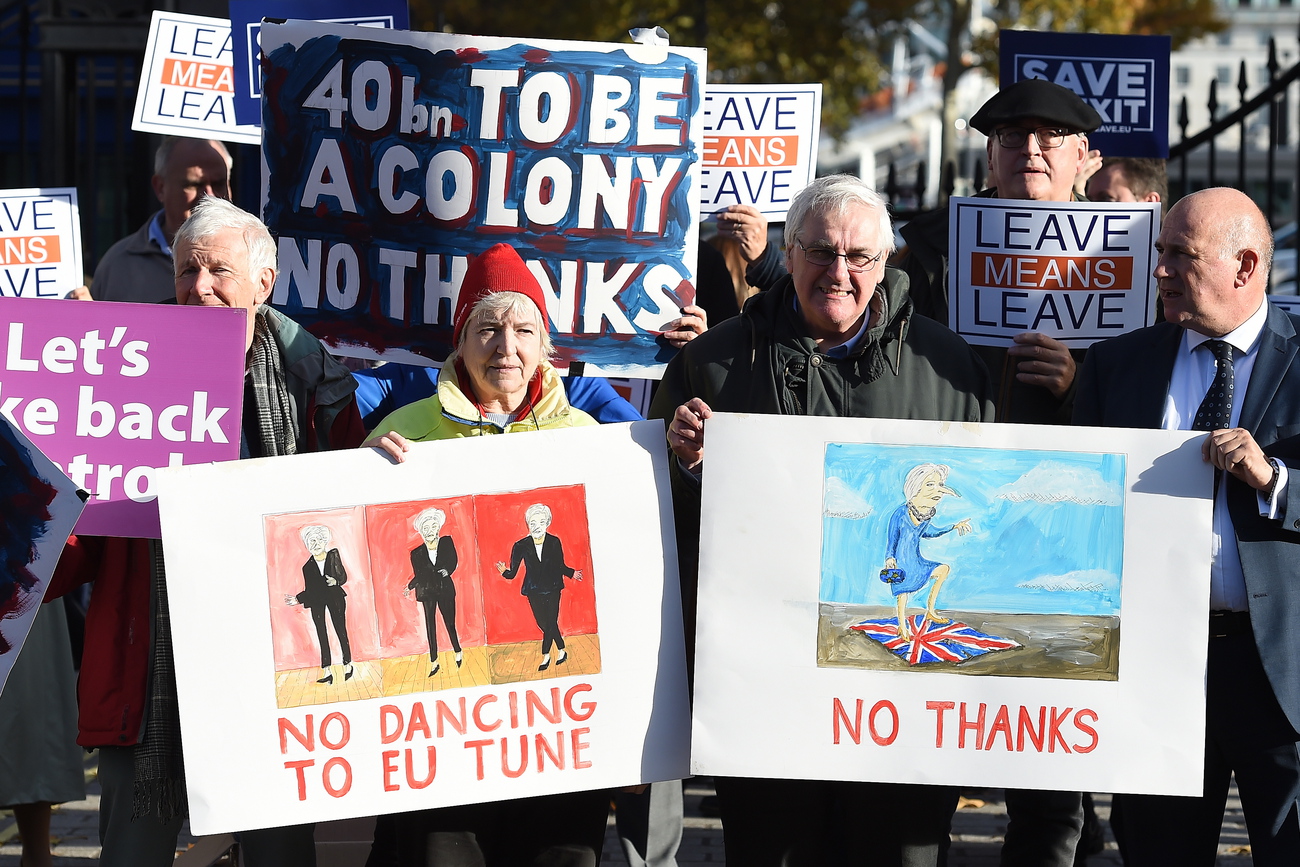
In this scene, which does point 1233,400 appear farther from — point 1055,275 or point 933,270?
point 933,270

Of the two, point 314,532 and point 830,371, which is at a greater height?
point 830,371

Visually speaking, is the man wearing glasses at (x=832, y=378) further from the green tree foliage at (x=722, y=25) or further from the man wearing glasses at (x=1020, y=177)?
the green tree foliage at (x=722, y=25)

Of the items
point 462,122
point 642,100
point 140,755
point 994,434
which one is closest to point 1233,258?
point 994,434

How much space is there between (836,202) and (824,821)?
4.92 feet

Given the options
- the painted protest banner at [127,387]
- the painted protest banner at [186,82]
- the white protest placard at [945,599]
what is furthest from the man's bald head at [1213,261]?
the painted protest banner at [186,82]

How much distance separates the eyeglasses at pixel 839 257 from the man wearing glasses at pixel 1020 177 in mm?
758

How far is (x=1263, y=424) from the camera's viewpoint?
3.38 metres

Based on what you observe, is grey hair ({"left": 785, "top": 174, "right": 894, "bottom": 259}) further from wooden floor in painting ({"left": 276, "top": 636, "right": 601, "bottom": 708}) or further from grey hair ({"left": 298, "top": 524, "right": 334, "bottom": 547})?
Answer: grey hair ({"left": 298, "top": 524, "right": 334, "bottom": 547})

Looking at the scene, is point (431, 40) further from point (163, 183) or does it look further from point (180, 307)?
point (163, 183)

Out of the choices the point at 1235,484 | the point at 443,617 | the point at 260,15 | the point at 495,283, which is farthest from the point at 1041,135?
the point at 260,15

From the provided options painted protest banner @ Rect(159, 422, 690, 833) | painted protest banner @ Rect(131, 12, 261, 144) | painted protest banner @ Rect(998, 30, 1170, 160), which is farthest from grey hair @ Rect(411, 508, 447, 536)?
painted protest banner @ Rect(998, 30, 1170, 160)

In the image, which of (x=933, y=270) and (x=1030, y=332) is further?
(x=933, y=270)

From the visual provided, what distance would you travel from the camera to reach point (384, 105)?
164 inches

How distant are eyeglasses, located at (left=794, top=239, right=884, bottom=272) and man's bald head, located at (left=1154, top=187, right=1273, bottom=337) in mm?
712
